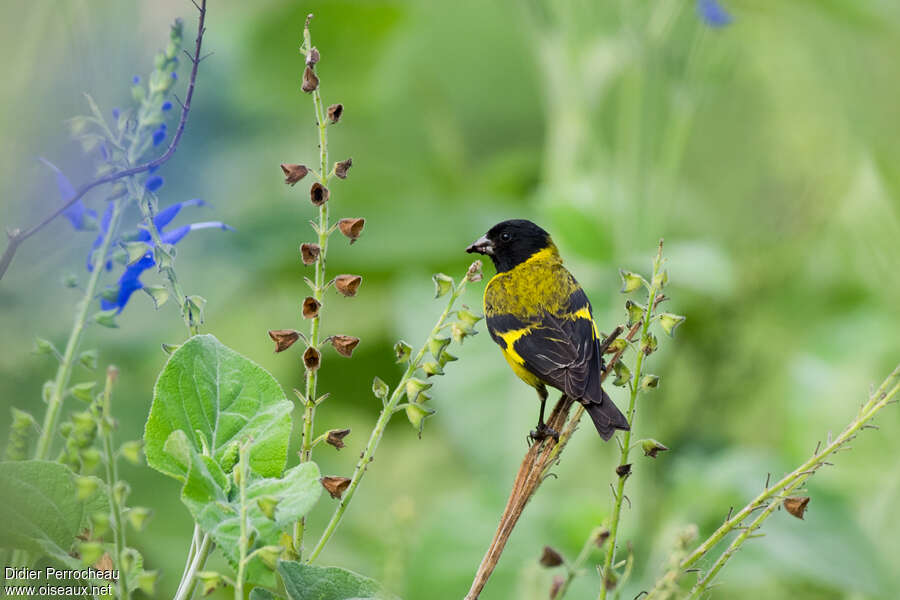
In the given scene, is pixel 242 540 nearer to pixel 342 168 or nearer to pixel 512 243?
pixel 342 168

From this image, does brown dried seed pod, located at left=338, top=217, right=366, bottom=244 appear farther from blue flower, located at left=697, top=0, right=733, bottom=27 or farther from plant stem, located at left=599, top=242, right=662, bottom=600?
blue flower, located at left=697, top=0, right=733, bottom=27

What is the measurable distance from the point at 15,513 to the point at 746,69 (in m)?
1.14

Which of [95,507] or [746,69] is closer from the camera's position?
[95,507]

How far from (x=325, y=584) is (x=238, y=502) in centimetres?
2

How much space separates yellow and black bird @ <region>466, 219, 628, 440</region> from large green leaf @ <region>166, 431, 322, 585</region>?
0.27 ft

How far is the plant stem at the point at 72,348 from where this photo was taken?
19cm

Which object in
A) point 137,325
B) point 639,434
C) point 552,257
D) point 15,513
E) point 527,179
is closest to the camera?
point 15,513

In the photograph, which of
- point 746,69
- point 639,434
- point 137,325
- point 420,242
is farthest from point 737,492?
point 746,69

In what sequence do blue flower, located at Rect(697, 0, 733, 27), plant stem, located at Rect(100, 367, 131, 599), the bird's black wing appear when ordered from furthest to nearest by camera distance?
blue flower, located at Rect(697, 0, 733, 27) < the bird's black wing < plant stem, located at Rect(100, 367, 131, 599)

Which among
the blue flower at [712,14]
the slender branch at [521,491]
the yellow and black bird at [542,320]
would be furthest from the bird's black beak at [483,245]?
the blue flower at [712,14]

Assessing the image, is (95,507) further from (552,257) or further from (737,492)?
(737,492)

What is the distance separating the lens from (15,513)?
18cm

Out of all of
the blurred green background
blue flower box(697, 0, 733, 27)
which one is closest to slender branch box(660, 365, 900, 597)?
the blurred green background

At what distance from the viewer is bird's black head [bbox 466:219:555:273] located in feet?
1.14
